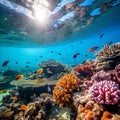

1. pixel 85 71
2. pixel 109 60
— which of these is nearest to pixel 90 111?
pixel 109 60

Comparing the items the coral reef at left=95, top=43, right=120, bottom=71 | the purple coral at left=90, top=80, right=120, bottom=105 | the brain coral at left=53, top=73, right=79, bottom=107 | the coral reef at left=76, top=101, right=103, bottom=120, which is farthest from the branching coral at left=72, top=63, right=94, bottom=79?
the purple coral at left=90, top=80, right=120, bottom=105

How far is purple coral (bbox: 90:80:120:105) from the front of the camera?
405 centimetres

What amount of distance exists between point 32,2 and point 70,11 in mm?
6546

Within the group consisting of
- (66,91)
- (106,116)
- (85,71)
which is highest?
(85,71)

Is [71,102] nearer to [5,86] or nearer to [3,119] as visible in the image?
[3,119]

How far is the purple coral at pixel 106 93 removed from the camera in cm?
405

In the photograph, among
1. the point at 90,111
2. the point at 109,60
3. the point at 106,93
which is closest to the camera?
the point at 106,93

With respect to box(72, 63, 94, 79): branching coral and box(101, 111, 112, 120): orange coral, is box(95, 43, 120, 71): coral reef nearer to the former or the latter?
box(72, 63, 94, 79): branching coral

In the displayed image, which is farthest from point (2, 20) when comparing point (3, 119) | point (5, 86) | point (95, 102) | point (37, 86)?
point (95, 102)

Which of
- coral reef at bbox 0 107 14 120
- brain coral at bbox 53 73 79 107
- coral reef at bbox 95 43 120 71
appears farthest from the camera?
coral reef at bbox 0 107 14 120

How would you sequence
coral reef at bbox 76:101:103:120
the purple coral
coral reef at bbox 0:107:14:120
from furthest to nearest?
coral reef at bbox 0:107:14:120 < coral reef at bbox 76:101:103:120 < the purple coral

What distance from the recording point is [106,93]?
4.16 meters

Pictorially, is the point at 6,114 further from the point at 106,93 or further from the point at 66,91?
the point at 106,93

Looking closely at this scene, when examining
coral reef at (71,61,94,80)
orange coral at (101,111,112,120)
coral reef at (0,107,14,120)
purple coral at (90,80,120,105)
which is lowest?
→ coral reef at (0,107,14,120)
